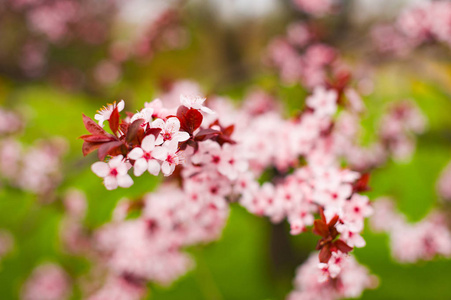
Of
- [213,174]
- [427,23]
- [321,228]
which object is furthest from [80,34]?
[321,228]

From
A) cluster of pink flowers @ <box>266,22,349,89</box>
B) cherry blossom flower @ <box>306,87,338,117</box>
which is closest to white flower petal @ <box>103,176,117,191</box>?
cherry blossom flower @ <box>306,87,338,117</box>

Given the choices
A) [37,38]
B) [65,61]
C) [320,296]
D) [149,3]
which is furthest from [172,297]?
[149,3]

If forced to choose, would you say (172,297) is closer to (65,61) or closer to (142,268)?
(142,268)

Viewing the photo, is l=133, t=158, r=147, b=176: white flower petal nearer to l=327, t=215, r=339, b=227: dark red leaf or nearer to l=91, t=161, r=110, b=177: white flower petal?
l=91, t=161, r=110, b=177: white flower petal

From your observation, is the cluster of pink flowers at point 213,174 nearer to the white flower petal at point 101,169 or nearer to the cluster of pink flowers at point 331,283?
the white flower petal at point 101,169

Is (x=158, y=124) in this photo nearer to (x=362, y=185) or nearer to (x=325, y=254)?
(x=325, y=254)

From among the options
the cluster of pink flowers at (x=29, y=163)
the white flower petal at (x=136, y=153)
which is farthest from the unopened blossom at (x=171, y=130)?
the cluster of pink flowers at (x=29, y=163)
